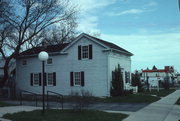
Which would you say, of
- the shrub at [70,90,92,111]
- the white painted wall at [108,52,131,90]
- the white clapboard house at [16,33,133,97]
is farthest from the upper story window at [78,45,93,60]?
the shrub at [70,90,92,111]

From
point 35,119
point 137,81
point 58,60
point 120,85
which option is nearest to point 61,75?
point 58,60

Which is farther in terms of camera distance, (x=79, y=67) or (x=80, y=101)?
(x=79, y=67)

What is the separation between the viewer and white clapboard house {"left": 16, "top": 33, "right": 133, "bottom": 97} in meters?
22.0

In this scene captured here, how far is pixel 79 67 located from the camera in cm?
2327

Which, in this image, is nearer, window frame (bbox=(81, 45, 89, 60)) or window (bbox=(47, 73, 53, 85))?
window frame (bbox=(81, 45, 89, 60))

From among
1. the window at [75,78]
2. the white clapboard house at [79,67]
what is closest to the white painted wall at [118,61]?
the white clapboard house at [79,67]

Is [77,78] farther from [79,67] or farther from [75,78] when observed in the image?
[79,67]

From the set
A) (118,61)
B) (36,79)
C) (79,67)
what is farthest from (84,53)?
(36,79)

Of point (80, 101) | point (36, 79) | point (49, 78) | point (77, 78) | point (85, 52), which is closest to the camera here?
point (80, 101)

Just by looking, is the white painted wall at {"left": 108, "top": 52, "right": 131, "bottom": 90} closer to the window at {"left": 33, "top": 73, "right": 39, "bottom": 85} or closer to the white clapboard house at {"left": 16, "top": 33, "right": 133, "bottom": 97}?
the white clapboard house at {"left": 16, "top": 33, "right": 133, "bottom": 97}

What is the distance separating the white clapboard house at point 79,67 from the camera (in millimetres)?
22016

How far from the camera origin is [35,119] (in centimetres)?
1018

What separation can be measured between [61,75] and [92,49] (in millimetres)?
4660

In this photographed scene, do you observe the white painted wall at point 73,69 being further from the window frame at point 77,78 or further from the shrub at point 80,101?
the shrub at point 80,101
